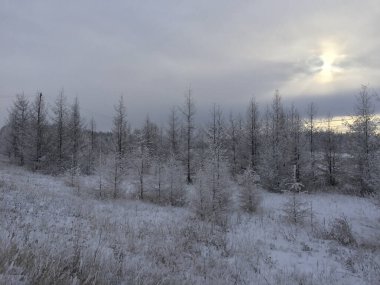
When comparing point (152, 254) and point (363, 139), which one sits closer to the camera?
point (152, 254)

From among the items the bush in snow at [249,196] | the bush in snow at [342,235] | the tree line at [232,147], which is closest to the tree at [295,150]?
the tree line at [232,147]

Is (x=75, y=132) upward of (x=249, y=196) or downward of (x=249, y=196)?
upward

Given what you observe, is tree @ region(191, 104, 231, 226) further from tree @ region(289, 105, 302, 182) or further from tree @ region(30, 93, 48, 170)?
tree @ region(30, 93, 48, 170)

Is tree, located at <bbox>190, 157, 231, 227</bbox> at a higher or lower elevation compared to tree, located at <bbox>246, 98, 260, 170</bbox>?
lower

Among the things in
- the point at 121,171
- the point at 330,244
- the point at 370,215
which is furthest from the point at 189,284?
the point at 370,215

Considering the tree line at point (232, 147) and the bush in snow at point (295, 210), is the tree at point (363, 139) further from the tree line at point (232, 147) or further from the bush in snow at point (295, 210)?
the bush in snow at point (295, 210)

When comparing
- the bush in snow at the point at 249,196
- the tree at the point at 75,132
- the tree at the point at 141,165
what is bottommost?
the bush in snow at the point at 249,196

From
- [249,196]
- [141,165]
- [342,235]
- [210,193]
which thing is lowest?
[342,235]

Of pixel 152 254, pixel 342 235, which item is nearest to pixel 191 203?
pixel 342 235

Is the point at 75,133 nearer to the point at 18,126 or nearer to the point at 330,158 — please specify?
the point at 18,126

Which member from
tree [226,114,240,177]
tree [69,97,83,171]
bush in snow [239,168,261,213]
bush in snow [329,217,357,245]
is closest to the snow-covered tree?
tree [69,97,83,171]

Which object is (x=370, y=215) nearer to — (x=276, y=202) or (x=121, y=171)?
(x=276, y=202)

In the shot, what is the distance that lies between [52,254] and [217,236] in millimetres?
6491

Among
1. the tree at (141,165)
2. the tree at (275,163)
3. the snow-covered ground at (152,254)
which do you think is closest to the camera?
the snow-covered ground at (152,254)
